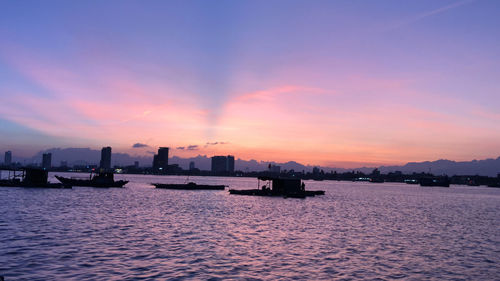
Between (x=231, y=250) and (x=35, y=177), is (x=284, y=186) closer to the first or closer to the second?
(x=35, y=177)

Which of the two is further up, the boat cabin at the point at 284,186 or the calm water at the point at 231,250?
the boat cabin at the point at 284,186

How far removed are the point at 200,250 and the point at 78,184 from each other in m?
131

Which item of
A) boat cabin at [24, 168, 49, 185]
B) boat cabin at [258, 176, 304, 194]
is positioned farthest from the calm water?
boat cabin at [24, 168, 49, 185]

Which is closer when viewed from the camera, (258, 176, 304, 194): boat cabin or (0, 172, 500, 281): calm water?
(0, 172, 500, 281): calm water

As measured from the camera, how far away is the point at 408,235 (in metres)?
48.4

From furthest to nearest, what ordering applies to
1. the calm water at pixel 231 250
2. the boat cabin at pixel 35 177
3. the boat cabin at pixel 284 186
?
the boat cabin at pixel 35 177 → the boat cabin at pixel 284 186 → the calm water at pixel 231 250

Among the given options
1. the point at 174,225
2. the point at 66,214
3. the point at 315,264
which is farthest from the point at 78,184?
the point at 315,264

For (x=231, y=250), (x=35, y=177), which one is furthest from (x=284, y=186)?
(x=231, y=250)

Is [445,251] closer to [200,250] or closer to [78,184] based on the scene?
[200,250]

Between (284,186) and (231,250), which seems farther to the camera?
(284,186)

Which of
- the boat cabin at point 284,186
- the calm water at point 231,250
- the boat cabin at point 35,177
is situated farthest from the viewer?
the boat cabin at point 35,177

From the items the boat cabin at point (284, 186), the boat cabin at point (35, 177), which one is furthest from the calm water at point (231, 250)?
the boat cabin at point (35, 177)

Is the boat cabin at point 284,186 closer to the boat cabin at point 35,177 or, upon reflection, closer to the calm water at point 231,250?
the calm water at point 231,250

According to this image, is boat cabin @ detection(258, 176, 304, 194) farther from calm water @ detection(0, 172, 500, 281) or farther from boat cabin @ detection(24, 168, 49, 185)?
boat cabin @ detection(24, 168, 49, 185)
